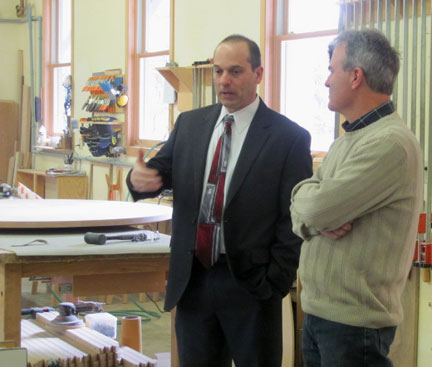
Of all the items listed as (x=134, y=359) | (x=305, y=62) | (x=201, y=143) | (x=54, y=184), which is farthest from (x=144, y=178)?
(x=54, y=184)

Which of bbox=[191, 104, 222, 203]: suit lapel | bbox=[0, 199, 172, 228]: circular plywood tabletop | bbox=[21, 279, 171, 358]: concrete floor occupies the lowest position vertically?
bbox=[21, 279, 171, 358]: concrete floor

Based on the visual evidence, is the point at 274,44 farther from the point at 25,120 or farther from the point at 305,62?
the point at 25,120

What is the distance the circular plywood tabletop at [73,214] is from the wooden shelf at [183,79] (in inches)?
75.1

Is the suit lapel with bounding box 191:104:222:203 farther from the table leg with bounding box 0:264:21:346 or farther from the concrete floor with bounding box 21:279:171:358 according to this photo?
the concrete floor with bounding box 21:279:171:358

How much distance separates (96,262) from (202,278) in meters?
0.68

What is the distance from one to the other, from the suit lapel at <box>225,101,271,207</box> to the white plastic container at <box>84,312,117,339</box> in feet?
6.47

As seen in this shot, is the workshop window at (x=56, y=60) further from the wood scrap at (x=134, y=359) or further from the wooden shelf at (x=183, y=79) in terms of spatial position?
the wood scrap at (x=134, y=359)

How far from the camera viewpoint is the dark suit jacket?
2.31m

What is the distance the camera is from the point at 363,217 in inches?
72.7

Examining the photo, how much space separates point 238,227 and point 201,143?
0.31 meters

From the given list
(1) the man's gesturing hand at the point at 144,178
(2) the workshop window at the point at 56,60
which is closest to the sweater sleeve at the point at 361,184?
(1) the man's gesturing hand at the point at 144,178

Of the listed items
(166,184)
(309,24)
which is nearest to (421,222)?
(166,184)

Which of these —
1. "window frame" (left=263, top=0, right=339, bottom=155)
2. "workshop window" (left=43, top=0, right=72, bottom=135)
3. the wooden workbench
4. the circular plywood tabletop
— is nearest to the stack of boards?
the wooden workbench

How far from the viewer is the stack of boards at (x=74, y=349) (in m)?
3.35
